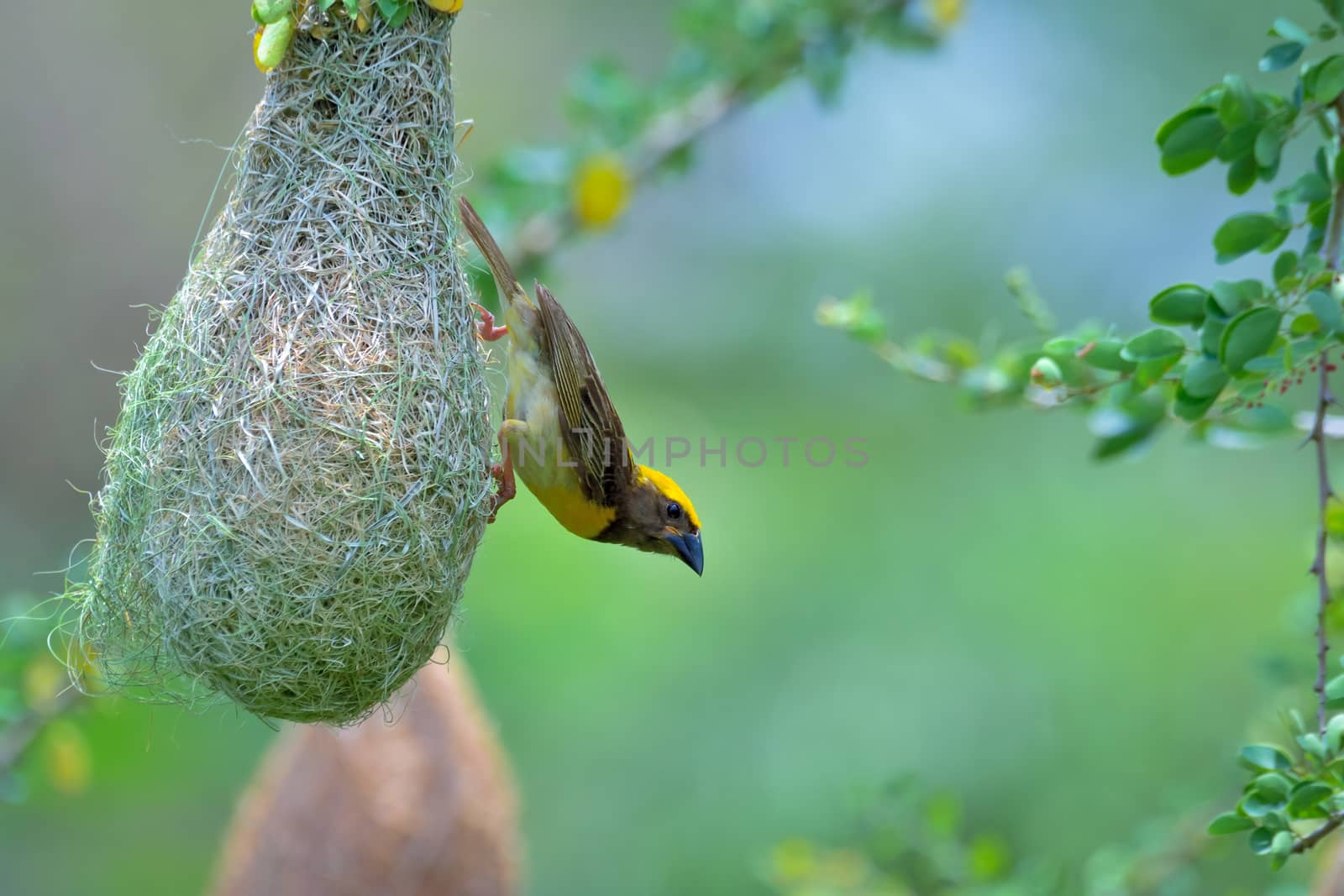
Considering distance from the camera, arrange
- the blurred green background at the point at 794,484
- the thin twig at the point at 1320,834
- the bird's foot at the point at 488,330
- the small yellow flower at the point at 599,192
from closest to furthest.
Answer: the thin twig at the point at 1320,834 < the bird's foot at the point at 488,330 < the small yellow flower at the point at 599,192 < the blurred green background at the point at 794,484

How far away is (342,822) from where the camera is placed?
10.6ft

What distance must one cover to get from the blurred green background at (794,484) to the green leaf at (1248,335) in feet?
15.5

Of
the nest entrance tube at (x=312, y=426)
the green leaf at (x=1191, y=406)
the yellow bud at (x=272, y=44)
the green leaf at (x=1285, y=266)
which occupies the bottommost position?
the nest entrance tube at (x=312, y=426)

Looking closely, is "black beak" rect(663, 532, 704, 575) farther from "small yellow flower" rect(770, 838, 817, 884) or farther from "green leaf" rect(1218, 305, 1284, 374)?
"green leaf" rect(1218, 305, 1284, 374)

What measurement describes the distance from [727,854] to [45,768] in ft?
13.8

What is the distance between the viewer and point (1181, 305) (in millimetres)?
1755

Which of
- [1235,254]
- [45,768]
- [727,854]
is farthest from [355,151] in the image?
[727,854]

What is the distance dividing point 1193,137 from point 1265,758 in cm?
94

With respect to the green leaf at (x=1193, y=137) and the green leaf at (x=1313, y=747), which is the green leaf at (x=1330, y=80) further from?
the green leaf at (x=1313, y=747)

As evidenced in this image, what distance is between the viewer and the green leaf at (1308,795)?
158 centimetres

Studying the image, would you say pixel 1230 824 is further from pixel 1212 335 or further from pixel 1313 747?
pixel 1212 335

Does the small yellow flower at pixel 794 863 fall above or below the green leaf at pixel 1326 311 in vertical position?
below

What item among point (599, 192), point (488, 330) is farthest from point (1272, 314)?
point (599, 192)

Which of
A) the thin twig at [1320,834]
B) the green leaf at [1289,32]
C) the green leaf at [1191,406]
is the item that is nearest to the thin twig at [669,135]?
the green leaf at [1289,32]
